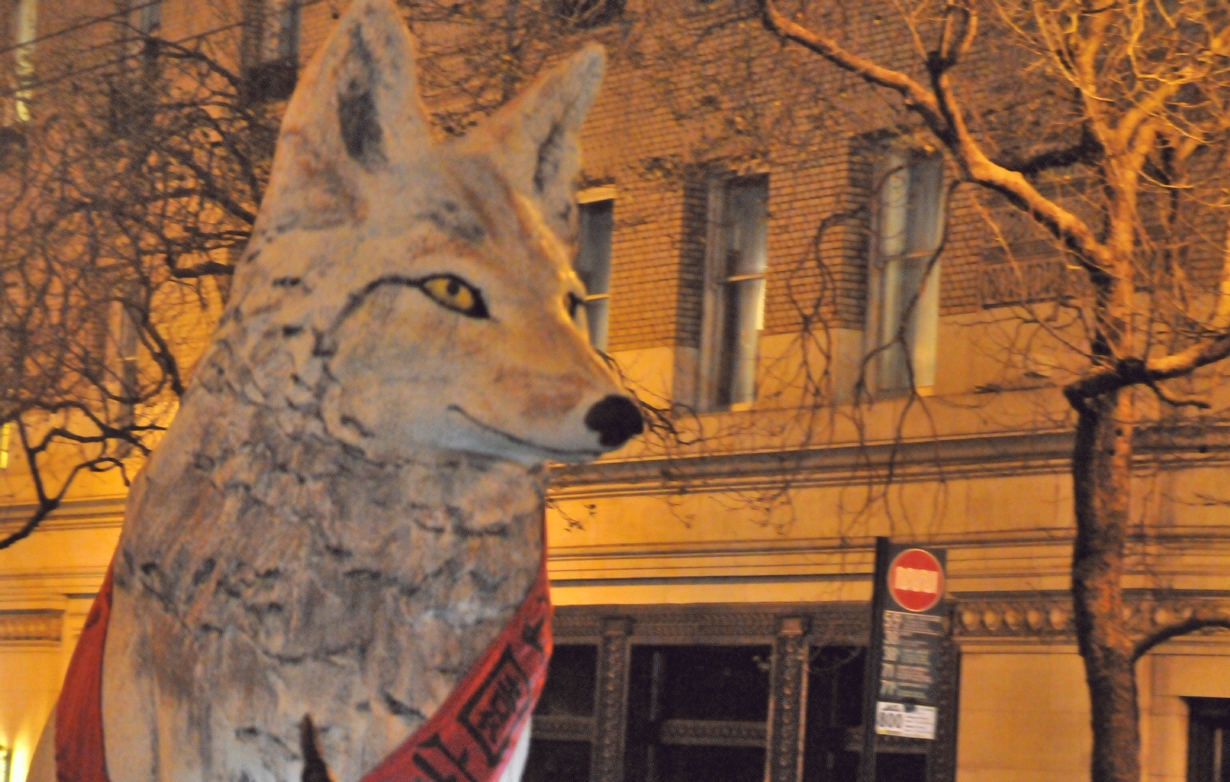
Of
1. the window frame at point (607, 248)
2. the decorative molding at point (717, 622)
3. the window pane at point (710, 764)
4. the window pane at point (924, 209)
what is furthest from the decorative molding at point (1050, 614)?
the window frame at point (607, 248)

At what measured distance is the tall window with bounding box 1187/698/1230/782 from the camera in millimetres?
13734

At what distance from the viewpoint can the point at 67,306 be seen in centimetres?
1311

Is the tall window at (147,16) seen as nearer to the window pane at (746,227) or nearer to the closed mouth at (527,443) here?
the window pane at (746,227)

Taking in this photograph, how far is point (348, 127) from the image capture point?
3643mm

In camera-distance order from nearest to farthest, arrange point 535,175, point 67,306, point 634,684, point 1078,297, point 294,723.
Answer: point 294,723
point 535,175
point 1078,297
point 67,306
point 634,684

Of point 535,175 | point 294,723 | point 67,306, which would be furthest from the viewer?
point 67,306

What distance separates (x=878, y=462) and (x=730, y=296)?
2.30m

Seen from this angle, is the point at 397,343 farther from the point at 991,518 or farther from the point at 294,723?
the point at 991,518

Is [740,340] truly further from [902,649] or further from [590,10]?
[902,649]

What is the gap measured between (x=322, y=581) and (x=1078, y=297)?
7.32 metres

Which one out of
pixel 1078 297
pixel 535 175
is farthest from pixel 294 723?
pixel 1078 297

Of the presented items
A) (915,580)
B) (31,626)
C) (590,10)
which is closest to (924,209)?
(590,10)

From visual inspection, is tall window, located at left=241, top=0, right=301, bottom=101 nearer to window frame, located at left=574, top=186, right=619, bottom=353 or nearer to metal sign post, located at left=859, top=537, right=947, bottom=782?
window frame, located at left=574, top=186, right=619, bottom=353

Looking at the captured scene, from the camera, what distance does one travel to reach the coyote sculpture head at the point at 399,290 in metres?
3.54
